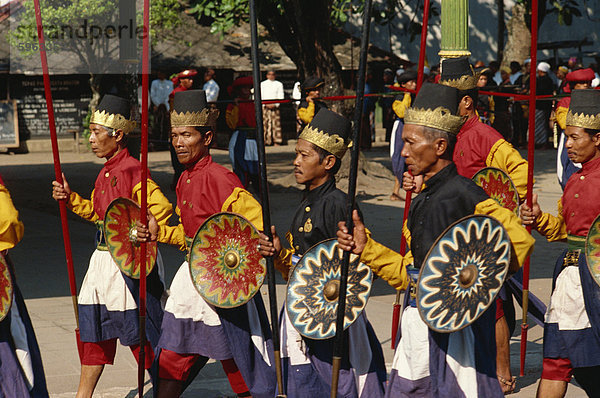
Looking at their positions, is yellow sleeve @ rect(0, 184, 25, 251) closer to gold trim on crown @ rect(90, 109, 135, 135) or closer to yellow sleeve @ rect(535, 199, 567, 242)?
gold trim on crown @ rect(90, 109, 135, 135)

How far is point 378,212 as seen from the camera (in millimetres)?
12867

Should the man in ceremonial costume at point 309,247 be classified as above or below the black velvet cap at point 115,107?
below

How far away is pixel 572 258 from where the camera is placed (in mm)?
4668

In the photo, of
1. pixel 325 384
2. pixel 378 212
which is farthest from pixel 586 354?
pixel 378 212

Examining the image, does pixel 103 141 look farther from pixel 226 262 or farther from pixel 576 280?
A: pixel 576 280

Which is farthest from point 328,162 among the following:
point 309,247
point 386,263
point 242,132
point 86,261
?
point 242,132

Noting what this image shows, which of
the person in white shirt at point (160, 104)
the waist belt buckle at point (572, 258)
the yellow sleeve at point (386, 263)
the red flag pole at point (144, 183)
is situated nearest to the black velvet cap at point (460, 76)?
the waist belt buckle at point (572, 258)

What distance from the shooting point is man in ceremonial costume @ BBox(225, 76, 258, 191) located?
12.9m

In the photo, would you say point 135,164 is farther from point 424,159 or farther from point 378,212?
point 378,212

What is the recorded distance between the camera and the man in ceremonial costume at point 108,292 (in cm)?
524

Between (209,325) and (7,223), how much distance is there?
1.17 metres

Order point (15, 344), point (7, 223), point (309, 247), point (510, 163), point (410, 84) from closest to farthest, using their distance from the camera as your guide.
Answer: point (7, 223) < point (15, 344) < point (309, 247) < point (510, 163) < point (410, 84)

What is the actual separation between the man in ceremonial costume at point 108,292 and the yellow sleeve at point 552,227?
190 cm

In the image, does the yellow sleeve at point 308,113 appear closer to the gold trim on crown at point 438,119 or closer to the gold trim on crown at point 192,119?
the gold trim on crown at point 192,119
